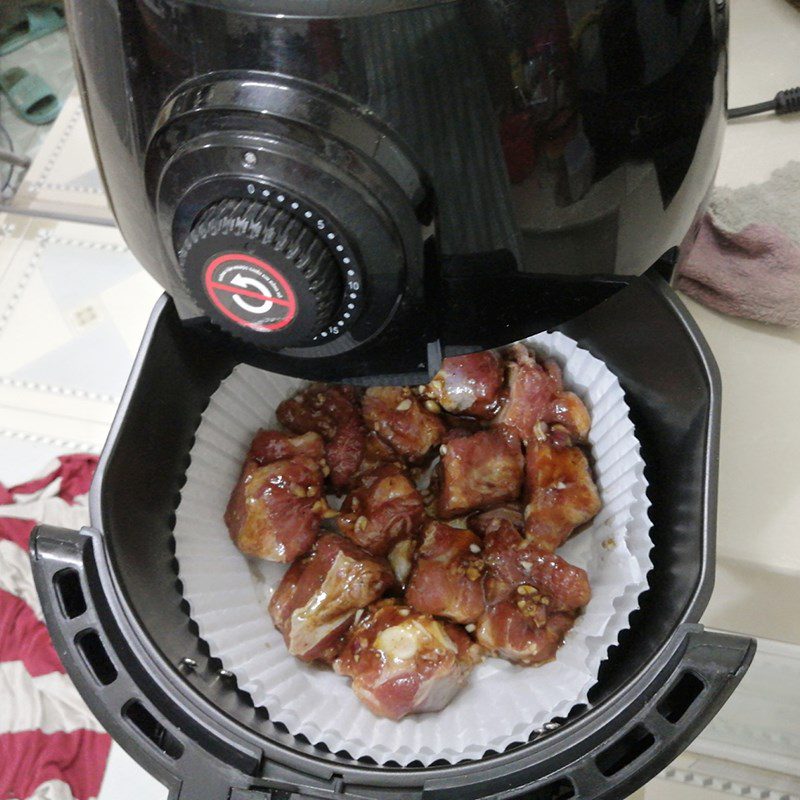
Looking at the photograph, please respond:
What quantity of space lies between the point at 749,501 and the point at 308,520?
356 mm

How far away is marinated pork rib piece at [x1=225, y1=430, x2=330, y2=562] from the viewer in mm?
657

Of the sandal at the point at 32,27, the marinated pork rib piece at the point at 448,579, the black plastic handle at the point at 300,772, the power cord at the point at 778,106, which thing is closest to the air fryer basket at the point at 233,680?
the black plastic handle at the point at 300,772

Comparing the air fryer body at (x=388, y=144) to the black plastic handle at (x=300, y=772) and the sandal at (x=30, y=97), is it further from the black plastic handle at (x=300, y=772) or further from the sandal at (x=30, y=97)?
the sandal at (x=30, y=97)

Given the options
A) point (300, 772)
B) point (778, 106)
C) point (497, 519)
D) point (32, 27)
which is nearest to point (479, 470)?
point (497, 519)

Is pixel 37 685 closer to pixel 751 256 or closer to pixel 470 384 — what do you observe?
pixel 470 384

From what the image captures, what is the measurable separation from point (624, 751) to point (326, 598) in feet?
0.77

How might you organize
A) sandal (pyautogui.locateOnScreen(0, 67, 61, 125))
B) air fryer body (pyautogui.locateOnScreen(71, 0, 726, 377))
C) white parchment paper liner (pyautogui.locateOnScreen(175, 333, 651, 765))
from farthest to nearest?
sandal (pyautogui.locateOnScreen(0, 67, 61, 125)), white parchment paper liner (pyautogui.locateOnScreen(175, 333, 651, 765)), air fryer body (pyautogui.locateOnScreen(71, 0, 726, 377))

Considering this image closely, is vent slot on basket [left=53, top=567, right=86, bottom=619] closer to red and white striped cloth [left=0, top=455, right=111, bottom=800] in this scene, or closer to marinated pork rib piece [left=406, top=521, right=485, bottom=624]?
marinated pork rib piece [left=406, top=521, right=485, bottom=624]

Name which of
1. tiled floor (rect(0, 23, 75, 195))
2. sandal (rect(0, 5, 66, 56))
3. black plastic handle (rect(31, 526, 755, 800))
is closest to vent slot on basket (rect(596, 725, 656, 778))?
black plastic handle (rect(31, 526, 755, 800))

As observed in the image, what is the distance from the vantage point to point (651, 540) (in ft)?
2.06

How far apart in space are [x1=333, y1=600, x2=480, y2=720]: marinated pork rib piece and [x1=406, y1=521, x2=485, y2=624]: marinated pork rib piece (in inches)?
0.5

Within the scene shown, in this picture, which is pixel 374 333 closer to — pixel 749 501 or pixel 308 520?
pixel 308 520

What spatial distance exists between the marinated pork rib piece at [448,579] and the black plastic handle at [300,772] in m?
0.13

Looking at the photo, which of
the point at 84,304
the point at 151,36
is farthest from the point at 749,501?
the point at 84,304
